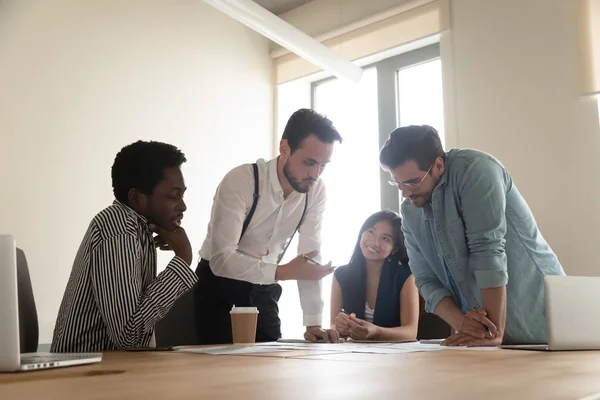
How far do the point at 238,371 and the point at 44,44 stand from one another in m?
3.04

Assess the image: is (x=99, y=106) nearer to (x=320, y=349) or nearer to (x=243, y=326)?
(x=243, y=326)

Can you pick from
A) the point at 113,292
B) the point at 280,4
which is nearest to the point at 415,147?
the point at 113,292

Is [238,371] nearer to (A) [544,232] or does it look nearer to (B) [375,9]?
(A) [544,232]

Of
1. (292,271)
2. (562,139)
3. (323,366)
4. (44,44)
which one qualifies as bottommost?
(323,366)

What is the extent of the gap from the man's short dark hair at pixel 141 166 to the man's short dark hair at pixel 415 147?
25.9 inches

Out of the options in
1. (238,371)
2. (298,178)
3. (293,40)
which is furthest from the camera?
(293,40)

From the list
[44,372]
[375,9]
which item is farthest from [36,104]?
[44,372]

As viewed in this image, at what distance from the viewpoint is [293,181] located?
223cm

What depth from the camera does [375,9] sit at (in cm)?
415

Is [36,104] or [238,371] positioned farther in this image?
[36,104]

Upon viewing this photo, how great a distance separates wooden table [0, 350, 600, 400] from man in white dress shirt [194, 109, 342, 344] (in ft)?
3.12

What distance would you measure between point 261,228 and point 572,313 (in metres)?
1.24

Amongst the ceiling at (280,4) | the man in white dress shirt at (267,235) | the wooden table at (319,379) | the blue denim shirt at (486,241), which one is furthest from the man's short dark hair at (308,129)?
the ceiling at (280,4)

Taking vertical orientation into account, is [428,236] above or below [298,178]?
below
